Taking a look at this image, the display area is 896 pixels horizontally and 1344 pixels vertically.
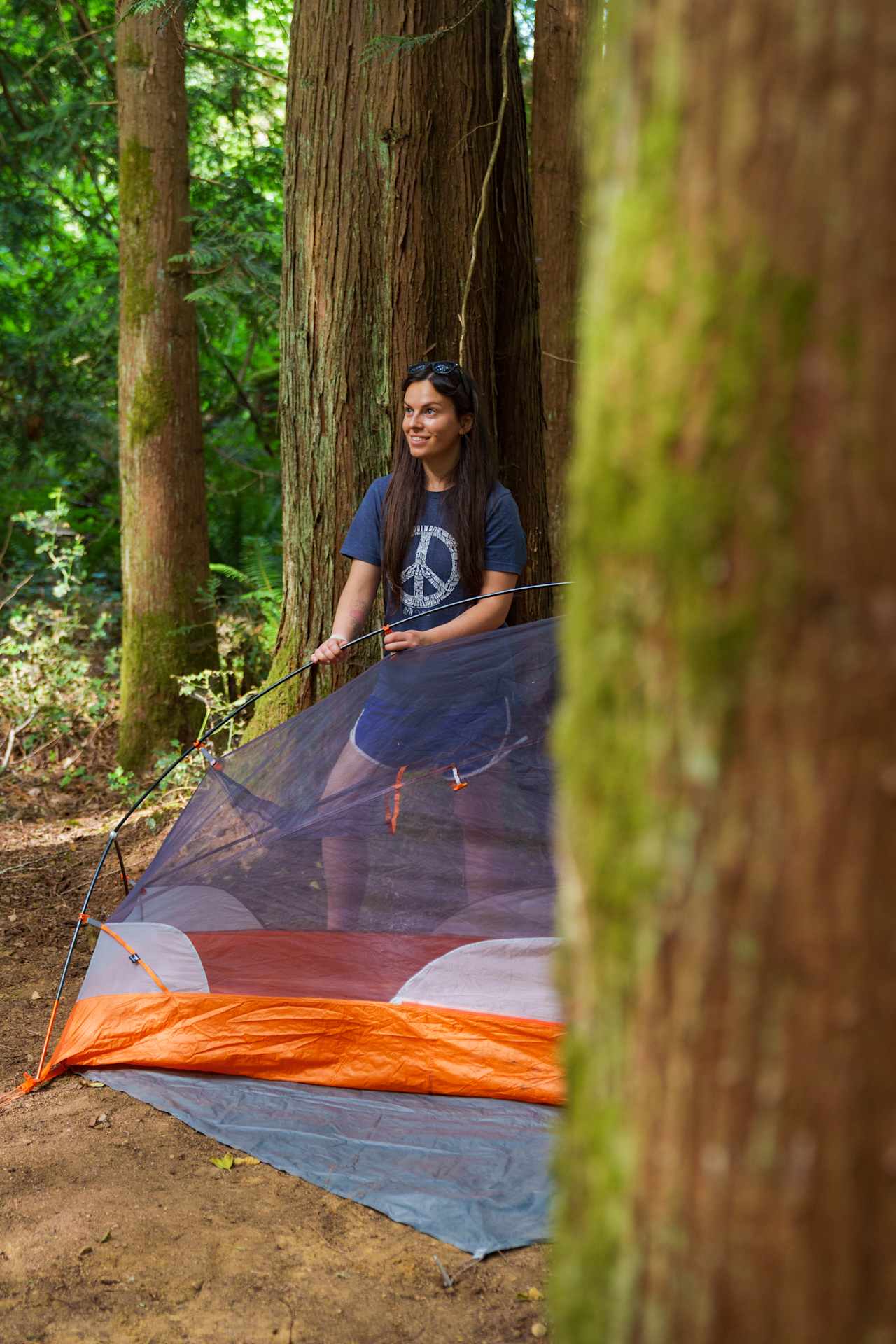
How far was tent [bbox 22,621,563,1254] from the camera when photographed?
10.5 feet

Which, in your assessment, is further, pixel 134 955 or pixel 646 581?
pixel 134 955

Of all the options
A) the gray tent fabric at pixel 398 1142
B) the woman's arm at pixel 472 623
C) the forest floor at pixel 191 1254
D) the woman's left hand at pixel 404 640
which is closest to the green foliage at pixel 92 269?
the woman's arm at pixel 472 623

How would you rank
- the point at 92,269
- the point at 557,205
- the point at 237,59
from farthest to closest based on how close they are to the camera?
the point at 92,269, the point at 557,205, the point at 237,59

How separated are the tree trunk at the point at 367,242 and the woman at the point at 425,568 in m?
0.84

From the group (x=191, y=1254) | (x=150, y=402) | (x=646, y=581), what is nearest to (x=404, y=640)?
(x=191, y=1254)

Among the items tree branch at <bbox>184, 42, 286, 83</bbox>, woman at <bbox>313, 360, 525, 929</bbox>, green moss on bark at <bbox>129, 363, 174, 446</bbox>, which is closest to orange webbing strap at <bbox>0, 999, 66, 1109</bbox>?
woman at <bbox>313, 360, 525, 929</bbox>

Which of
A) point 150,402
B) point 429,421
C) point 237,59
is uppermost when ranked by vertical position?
point 237,59

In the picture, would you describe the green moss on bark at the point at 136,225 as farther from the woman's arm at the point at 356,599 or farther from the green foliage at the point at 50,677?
the woman's arm at the point at 356,599

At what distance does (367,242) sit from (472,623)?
70.6 inches

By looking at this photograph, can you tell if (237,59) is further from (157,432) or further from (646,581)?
(646,581)

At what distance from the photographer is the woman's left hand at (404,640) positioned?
319cm

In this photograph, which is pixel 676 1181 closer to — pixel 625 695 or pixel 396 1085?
pixel 625 695

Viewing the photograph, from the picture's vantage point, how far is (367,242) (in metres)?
4.29

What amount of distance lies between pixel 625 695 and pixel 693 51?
52cm
